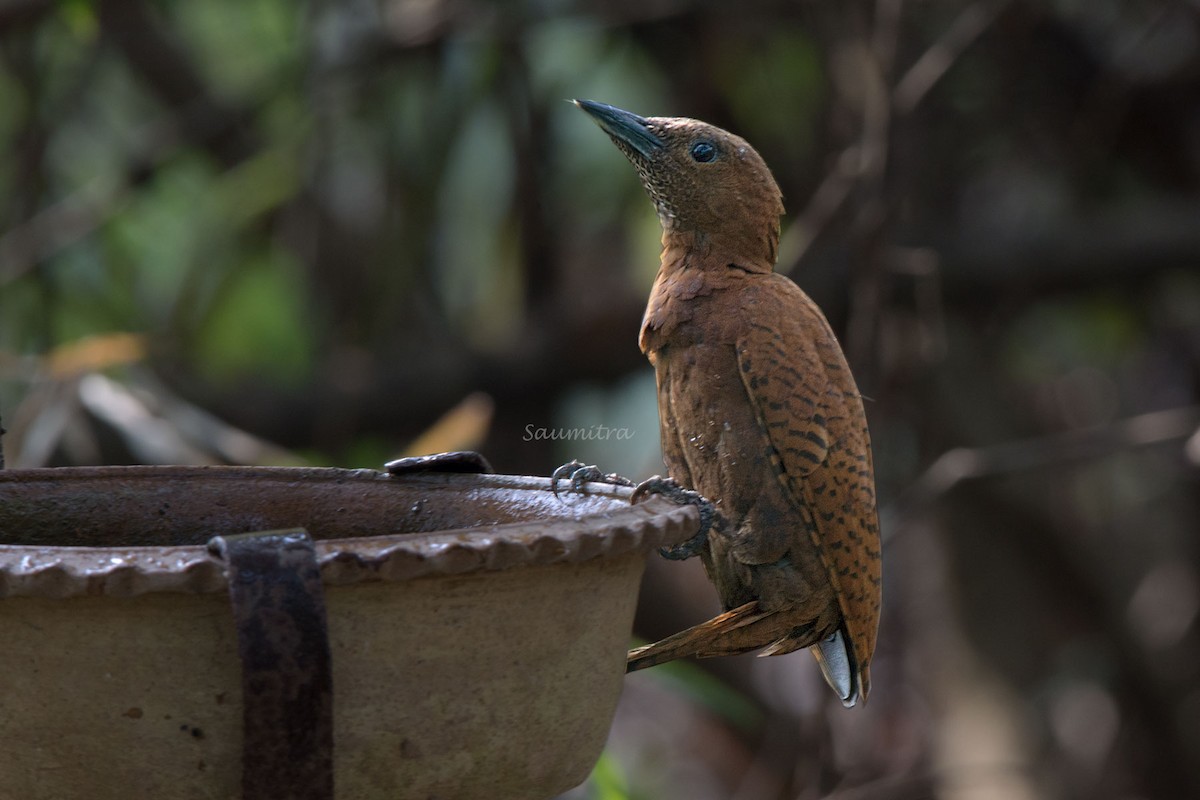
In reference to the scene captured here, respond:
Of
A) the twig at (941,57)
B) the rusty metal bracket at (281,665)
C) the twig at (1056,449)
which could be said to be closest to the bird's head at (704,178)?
the rusty metal bracket at (281,665)

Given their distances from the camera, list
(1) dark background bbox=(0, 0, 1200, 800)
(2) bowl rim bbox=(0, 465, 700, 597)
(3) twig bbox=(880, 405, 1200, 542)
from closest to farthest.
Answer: (2) bowl rim bbox=(0, 465, 700, 597), (3) twig bbox=(880, 405, 1200, 542), (1) dark background bbox=(0, 0, 1200, 800)

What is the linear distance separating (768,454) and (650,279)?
3.93 m

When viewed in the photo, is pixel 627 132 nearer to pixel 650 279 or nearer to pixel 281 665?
pixel 281 665

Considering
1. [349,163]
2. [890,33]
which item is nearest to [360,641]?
[890,33]

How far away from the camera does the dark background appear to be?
4570mm

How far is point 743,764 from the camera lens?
19.6 ft

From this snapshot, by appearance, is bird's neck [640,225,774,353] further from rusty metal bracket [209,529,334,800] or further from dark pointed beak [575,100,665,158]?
rusty metal bracket [209,529,334,800]

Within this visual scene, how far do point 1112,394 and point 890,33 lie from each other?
305 cm

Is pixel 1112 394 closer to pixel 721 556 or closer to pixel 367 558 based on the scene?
pixel 721 556

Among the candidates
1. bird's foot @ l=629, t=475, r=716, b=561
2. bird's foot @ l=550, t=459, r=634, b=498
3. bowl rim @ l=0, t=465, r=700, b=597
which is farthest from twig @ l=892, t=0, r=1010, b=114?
bowl rim @ l=0, t=465, r=700, b=597

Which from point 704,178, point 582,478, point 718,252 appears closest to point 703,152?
point 704,178

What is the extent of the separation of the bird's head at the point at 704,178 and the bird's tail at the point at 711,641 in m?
0.56

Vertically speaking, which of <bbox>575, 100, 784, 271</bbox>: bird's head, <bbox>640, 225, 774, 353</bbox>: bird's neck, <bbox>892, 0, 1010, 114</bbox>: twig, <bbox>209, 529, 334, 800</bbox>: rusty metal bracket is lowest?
<bbox>209, 529, 334, 800</bbox>: rusty metal bracket

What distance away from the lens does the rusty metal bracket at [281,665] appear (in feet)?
3.40
